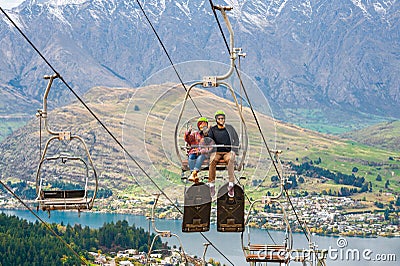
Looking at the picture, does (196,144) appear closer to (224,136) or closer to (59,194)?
(224,136)

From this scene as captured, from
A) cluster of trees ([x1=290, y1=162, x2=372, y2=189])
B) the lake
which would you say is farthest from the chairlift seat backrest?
cluster of trees ([x1=290, y1=162, x2=372, y2=189])

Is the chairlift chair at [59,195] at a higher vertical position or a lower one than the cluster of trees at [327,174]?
lower

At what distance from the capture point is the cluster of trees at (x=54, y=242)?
276 ft

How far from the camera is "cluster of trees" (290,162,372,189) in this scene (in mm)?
175250

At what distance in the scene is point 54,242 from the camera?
284 feet

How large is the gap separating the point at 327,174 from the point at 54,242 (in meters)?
104

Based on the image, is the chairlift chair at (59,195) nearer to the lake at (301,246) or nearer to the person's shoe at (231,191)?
the person's shoe at (231,191)

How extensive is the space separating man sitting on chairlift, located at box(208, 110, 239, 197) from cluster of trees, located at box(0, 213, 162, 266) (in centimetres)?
7144

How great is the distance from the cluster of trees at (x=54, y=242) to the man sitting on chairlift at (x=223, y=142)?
234 ft

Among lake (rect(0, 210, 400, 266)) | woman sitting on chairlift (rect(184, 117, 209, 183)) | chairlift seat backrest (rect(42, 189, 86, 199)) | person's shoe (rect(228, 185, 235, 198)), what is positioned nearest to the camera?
woman sitting on chairlift (rect(184, 117, 209, 183))

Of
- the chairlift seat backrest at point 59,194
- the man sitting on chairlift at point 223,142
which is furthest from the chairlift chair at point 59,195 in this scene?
the man sitting on chairlift at point 223,142

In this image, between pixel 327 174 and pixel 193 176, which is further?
pixel 327 174

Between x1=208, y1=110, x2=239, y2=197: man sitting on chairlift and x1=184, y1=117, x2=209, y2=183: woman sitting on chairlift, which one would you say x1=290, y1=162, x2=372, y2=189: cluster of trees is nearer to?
x1=208, y1=110, x2=239, y2=197: man sitting on chairlift

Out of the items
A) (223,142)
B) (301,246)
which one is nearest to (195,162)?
(223,142)
